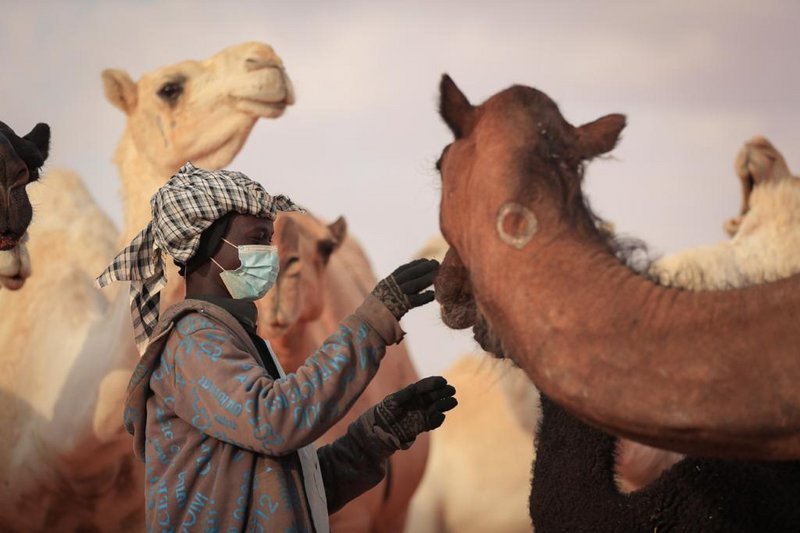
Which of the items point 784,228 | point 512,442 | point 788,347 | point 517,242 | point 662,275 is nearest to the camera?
point 788,347

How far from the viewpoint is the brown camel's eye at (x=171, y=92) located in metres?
5.94

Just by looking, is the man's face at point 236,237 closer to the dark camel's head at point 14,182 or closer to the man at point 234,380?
the man at point 234,380

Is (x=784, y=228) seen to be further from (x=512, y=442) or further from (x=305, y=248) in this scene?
(x=512, y=442)

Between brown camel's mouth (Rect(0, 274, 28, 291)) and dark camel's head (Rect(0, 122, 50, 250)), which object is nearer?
dark camel's head (Rect(0, 122, 50, 250))

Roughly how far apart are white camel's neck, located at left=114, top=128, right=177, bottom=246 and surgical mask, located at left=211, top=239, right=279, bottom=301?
3654 mm

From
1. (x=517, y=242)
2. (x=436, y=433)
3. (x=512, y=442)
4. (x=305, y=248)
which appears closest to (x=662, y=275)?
(x=517, y=242)

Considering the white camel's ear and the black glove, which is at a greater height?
the white camel's ear

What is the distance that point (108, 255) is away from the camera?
632 centimetres

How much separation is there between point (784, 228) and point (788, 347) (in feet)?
11.7

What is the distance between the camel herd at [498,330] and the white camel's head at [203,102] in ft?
0.04

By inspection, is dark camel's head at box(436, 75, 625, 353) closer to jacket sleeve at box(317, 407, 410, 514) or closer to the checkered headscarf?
the checkered headscarf

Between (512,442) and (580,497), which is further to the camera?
(512,442)

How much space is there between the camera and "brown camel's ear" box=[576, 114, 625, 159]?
6.09 feet

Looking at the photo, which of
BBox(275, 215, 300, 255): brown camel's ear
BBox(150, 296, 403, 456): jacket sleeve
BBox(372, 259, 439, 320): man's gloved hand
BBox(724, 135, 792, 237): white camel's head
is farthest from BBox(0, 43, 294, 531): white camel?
BBox(372, 259, 439, 320): man's gloved hand
